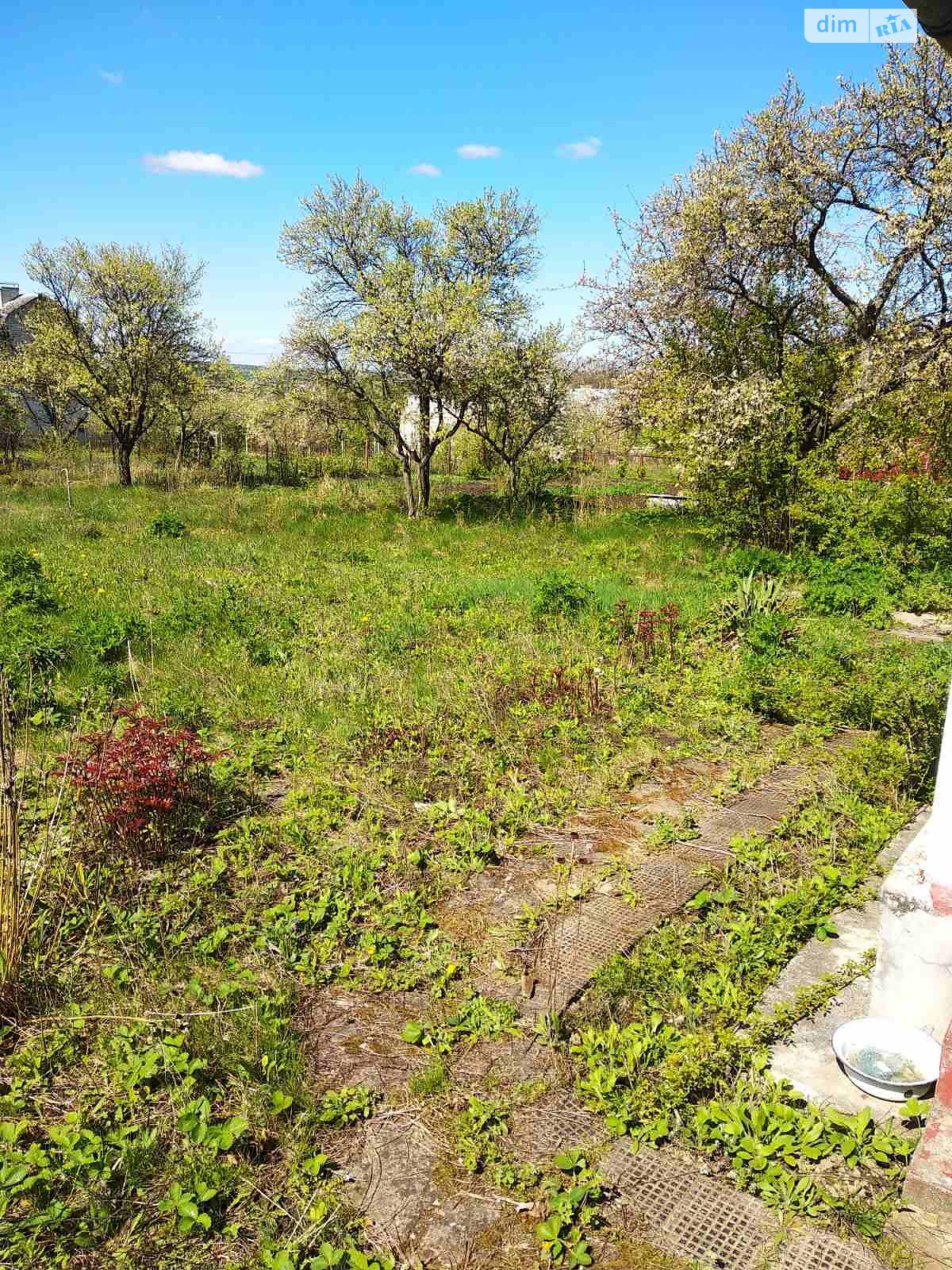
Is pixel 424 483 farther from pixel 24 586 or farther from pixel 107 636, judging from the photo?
pixel 107 636

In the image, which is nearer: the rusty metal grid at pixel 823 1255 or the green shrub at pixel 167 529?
the rusty metal grid at pixel 823 1255

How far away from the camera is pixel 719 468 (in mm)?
11953

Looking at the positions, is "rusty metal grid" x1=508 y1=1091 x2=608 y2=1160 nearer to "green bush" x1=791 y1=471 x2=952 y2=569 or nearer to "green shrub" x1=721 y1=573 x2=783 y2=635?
"green shrub" x1=721 y1=573 x2=783 y2=635

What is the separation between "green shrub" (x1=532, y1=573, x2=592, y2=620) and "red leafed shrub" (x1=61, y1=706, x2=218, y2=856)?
4490 millimetres

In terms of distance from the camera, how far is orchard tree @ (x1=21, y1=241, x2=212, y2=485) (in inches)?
751

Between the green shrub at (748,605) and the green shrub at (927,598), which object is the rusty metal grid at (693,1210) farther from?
A: the green shrub at (927,598)

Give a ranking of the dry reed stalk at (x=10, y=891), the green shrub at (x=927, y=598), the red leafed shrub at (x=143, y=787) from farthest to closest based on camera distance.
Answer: the green shrub at (x=927, y=598), the red leafed shrub at (x=143, y=787), the dry reed stalk at (x=10, y=891)

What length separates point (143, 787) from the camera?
4277mm

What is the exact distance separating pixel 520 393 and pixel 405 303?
3.39 m

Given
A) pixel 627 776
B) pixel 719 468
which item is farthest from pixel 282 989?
pixel 719 468

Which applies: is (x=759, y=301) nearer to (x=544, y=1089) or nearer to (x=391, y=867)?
(x=391, y=867)

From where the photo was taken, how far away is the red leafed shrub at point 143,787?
13.8ft

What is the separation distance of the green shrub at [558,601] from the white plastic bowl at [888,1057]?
585cm

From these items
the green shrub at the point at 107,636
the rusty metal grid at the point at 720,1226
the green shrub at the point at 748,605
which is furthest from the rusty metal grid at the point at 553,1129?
the green shrub at the point at 748,605
